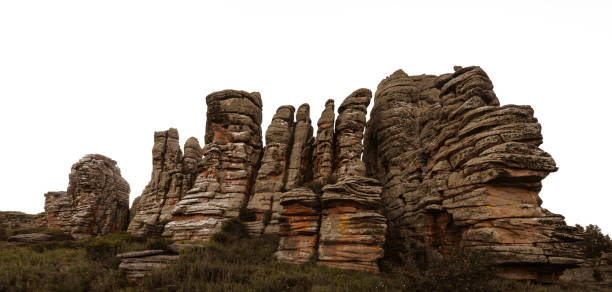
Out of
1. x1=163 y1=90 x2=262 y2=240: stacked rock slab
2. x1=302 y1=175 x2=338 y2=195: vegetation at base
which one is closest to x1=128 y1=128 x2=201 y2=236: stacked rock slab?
x1=163 y1=90 x2=262 y2=240: stacked rock slab

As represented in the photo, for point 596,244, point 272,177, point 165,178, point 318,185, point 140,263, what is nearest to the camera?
point 140,263

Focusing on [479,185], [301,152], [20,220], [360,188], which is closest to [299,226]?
[360,188]

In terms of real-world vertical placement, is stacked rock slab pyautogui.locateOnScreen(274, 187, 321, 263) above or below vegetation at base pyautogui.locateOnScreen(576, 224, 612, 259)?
above

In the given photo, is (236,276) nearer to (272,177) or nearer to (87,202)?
(272,177)

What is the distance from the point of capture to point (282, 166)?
1022 inches

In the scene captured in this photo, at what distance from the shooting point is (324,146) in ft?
85.3

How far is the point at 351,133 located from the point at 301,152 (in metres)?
5.67

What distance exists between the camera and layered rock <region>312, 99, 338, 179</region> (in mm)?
25047

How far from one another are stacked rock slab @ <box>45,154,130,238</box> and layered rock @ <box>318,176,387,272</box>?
101ft

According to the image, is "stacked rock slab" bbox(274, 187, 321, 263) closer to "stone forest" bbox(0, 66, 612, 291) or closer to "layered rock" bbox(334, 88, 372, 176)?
"stone forest" bbox(0, 66, 612, 291)

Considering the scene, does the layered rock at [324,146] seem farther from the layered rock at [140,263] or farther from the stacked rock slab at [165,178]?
the stacked rock slab at [165,178]

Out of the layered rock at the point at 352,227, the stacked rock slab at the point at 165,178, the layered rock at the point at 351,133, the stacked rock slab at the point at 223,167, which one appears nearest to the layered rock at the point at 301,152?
the layered rock at the point at 351,133

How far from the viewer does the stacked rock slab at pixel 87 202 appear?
101 ft

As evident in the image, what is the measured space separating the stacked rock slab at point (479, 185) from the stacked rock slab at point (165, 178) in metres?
25.5
